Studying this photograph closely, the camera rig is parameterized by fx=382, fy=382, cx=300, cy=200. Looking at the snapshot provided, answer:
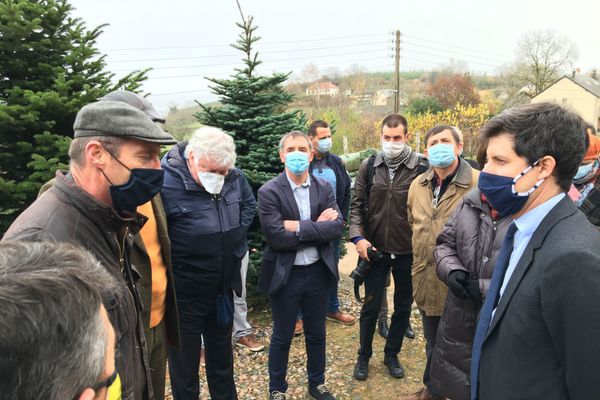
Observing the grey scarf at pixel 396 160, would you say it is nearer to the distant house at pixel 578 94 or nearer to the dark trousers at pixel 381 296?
the dark trousers at pixel 381 296

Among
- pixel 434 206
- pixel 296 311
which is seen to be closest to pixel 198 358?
pixel 296 311

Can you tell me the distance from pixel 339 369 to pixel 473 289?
7.04 ft

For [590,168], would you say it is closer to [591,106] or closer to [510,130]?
[510,130]

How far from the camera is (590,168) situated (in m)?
3.31

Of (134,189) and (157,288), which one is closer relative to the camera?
(134,189)

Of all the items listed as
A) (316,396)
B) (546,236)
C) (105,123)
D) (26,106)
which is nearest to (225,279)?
(316,396)

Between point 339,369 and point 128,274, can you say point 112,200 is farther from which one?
point 339,369

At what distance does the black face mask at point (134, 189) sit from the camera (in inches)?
74.0

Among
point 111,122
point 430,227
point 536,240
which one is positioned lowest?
point 430,227

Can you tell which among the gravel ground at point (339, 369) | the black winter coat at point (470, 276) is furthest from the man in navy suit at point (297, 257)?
the black winter coat at point (470, 276)

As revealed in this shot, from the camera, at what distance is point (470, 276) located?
2.61 m

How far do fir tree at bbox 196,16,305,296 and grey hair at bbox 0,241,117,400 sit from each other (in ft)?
13.0

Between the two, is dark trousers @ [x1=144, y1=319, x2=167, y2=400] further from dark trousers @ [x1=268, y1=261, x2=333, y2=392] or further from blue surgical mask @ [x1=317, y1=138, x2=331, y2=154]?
blue surgical mask @ [x1=317, y1=138, x2=331, y2=154]

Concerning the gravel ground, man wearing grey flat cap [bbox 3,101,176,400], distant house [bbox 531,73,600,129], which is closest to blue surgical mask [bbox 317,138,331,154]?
the gravel ground
